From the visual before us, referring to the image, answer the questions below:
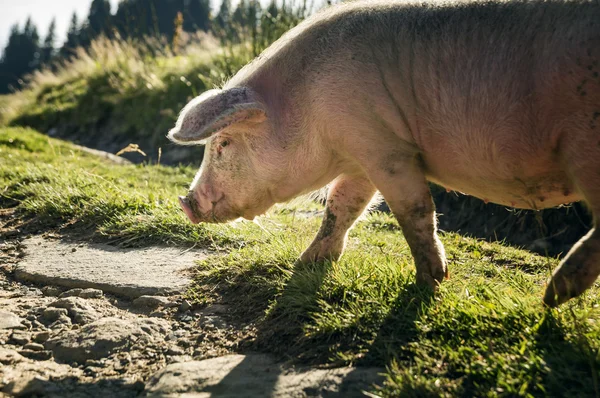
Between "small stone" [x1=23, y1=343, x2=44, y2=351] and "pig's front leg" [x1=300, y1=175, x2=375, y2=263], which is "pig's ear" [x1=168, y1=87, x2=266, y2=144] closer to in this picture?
"pig's front leg" [x1=300, y1=175, x2=375, y2=263]

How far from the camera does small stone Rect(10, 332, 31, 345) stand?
3193 millimetres

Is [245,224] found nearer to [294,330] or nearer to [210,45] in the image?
[294,330]

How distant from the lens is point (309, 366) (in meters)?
2.79

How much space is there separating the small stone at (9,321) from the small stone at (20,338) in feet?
0.33

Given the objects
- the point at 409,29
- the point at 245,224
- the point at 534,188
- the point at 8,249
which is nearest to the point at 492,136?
the point at 534,188

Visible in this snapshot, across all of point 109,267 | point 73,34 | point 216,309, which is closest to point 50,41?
point 73,34

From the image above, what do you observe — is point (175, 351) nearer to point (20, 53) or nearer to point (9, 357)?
point (9, 357)

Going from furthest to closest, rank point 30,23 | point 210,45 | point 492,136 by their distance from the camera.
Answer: point 30,23, point 210,45, point 492,136

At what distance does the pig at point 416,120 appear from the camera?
2.92m

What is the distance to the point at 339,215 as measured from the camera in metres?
4.04

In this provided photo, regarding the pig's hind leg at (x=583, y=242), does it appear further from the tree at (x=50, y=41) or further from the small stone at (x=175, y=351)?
the tree at (x=50, y=41)

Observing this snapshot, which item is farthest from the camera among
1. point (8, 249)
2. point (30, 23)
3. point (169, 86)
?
point (30, 23)

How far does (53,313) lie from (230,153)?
1.32 meters

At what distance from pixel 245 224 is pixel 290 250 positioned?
0.95 metres
